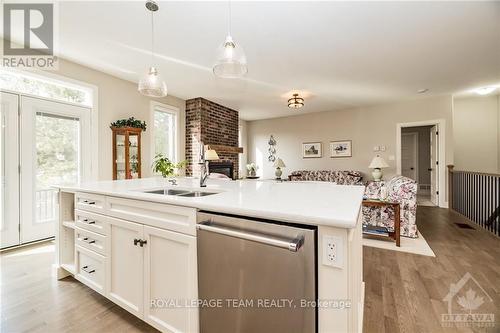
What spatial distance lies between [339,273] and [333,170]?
238 inches

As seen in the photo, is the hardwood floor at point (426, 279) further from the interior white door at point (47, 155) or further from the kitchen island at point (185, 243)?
the interior white door at point (47, 155)

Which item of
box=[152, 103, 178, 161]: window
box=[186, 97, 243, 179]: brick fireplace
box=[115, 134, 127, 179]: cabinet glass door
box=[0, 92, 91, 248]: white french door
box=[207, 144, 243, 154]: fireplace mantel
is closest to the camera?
box=[0, 92, 91, 248]: white french door

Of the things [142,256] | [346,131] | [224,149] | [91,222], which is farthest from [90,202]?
[346,131]

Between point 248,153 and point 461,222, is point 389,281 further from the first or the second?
point 248,153

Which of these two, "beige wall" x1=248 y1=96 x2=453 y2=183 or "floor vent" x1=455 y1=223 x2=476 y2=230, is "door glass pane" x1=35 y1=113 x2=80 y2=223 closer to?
"beige wall" x1=248 y1=96 x2=453 y2=183

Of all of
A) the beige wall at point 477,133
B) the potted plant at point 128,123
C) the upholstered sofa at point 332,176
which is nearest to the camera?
the potted plant at point 128,123

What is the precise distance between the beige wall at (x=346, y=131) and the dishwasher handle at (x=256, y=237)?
19.6ft

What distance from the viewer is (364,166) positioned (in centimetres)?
617

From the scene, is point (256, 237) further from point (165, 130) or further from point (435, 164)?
point (435, 164)

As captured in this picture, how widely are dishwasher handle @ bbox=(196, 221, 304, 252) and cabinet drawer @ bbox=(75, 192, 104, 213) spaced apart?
1.01m

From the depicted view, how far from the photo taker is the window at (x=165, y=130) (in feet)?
15.8

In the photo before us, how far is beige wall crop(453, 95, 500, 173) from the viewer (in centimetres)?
572

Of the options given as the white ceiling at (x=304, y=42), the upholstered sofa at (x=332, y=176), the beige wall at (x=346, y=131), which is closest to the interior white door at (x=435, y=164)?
the beige wall at (x=346, y=131)

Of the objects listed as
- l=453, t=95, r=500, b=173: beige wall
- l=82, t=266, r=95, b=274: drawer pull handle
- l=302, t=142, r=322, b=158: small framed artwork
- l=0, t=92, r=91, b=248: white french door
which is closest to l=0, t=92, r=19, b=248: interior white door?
l=0, t=92, r=91, b=248: white french door
